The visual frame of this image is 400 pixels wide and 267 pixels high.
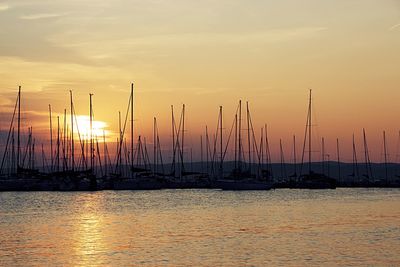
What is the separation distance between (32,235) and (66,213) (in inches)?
789

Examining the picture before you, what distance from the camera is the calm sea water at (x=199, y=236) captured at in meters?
34.2

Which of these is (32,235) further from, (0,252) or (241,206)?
(241,206)

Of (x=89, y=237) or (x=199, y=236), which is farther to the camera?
(x=89, y=237)

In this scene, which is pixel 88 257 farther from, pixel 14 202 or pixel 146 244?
pixel 14 202

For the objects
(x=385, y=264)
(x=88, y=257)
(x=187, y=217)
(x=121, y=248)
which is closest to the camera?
(x=385, y=264)

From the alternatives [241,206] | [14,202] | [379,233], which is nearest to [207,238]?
[379,233]

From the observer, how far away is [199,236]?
145ft

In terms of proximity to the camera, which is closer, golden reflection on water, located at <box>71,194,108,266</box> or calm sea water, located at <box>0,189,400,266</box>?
calm sea water, located at <box>0,189,400,266</box>

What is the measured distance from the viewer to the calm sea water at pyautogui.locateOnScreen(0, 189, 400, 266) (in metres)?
34.2

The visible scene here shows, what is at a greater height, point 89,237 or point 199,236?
point 89,237

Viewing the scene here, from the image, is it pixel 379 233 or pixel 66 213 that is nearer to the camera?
pixel 379 233

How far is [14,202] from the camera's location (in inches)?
3282

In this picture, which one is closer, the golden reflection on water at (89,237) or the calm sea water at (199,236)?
the calm sea water at (199,236)

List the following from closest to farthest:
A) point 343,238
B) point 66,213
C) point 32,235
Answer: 1. point 343,238
2. point 32,235
3. point 66,213
